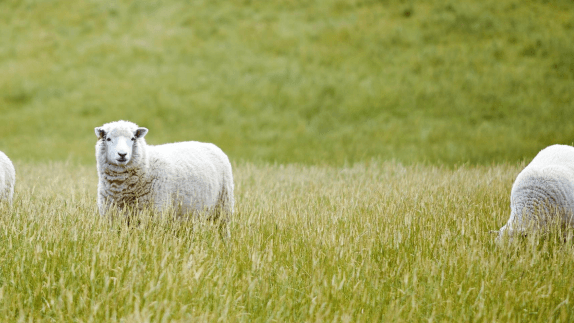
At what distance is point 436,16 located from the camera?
1504 cm

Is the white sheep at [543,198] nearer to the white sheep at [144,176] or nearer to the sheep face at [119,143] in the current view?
the white sheep at [144,176]

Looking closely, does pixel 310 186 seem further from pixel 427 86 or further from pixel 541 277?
pixel 427 86

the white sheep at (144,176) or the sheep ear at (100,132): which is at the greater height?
the sheep ear at (100,132)

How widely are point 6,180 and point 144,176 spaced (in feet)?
5.58

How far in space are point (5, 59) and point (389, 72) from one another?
38.4 ft

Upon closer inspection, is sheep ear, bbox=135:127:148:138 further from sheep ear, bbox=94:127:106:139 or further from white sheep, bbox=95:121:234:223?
sheep ear, bbox=94:127:106:139

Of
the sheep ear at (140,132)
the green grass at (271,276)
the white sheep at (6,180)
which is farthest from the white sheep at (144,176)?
the white sheep at (6,180)

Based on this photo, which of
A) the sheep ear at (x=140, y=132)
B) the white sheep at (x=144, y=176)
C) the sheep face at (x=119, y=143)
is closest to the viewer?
the sheep face at (x=119, y=143)

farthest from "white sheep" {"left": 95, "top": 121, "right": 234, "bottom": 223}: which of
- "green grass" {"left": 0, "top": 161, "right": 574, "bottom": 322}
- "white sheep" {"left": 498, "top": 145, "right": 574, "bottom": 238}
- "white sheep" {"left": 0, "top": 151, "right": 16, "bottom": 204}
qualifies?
"white sheep" {"left": 498, "top": 145, "right": 574, "bottom": 238}

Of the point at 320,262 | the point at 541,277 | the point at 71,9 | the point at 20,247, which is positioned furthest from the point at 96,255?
the point at 71,9

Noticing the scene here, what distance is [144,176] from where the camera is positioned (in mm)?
4266

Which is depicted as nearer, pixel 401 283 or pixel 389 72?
pixel 401 283

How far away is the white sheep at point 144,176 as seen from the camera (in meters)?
4.16

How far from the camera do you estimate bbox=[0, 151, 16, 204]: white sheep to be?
15.5ft
